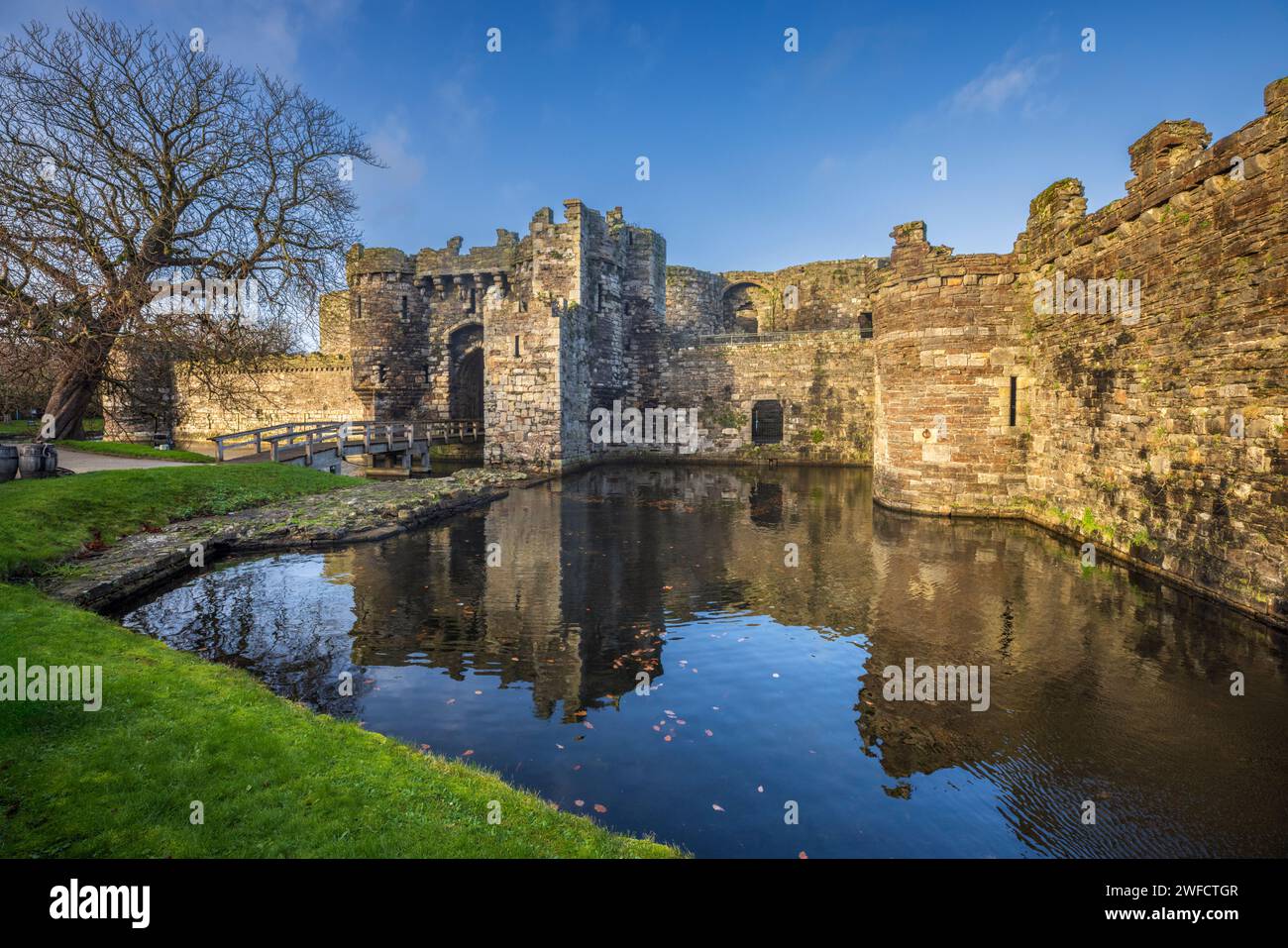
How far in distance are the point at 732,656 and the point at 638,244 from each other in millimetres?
25745

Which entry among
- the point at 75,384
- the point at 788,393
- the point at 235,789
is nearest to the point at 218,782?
the point at 235,789

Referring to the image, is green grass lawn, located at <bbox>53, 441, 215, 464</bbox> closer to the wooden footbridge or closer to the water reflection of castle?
the wooden footbridge

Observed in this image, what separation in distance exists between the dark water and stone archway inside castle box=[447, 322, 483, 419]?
68.7 feet

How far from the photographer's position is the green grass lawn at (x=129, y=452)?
63.1ft

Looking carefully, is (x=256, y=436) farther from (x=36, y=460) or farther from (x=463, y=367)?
(x=463, y=367)

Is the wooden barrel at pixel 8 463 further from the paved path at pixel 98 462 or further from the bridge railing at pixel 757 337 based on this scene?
the bridge railing at pixel 757 337

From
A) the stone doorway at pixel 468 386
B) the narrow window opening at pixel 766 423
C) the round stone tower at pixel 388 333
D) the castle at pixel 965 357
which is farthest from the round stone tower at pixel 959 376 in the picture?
the round stone tower at pixel 388 333

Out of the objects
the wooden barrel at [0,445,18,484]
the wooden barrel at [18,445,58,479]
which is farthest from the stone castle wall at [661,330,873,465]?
the wooden barrel at [0,445,18,484]

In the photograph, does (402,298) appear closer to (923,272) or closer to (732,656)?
(923,272)

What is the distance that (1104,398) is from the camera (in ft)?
36.6

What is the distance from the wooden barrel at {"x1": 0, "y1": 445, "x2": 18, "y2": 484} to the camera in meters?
13.0

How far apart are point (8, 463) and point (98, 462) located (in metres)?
4.61

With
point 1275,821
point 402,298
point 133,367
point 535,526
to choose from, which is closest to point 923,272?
point 535,526

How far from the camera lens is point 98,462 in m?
17.4
